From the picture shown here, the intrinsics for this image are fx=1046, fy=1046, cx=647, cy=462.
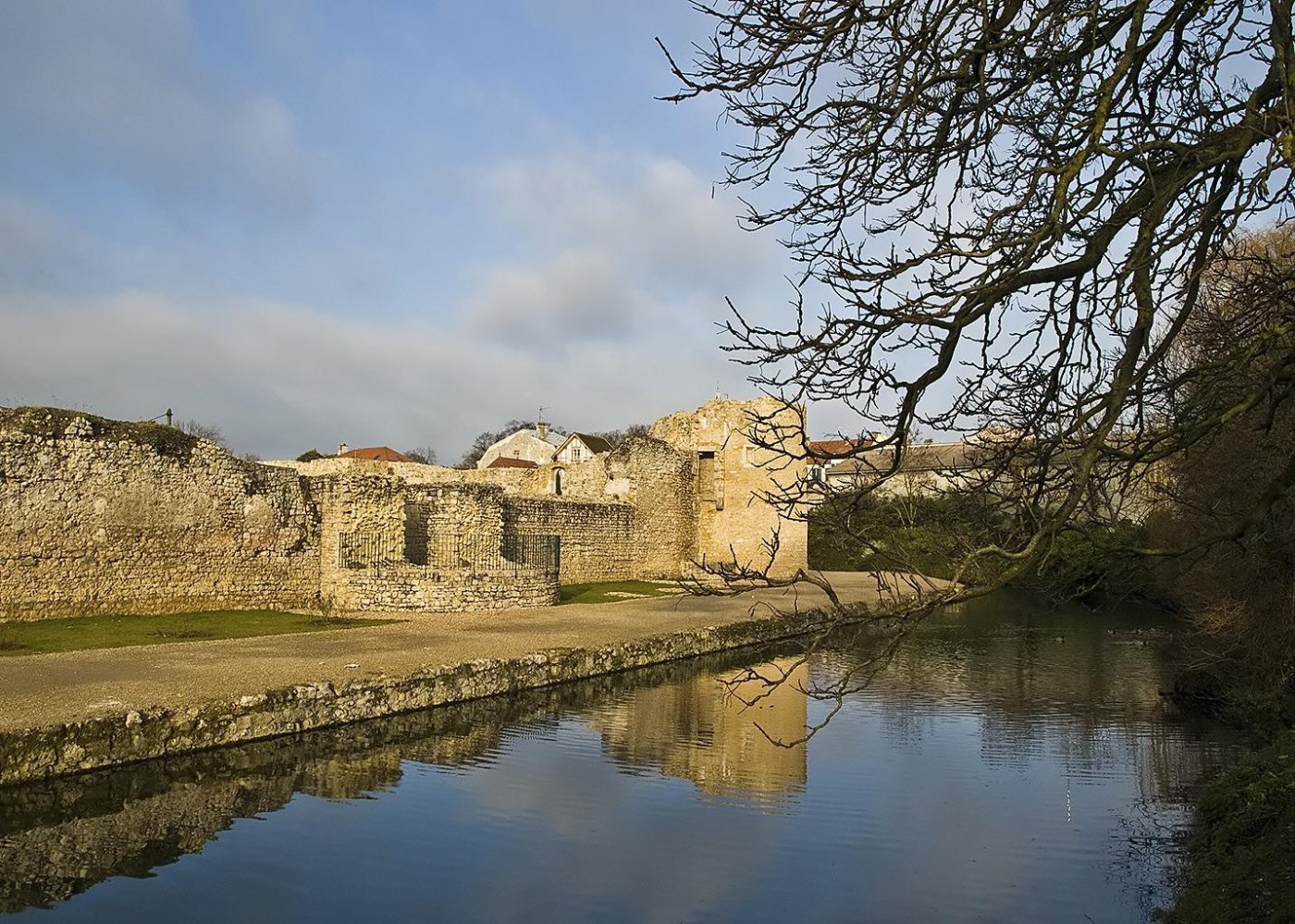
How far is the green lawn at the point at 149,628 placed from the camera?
12898 mm

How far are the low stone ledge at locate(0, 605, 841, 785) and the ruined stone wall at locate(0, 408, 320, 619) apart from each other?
23.4 feet

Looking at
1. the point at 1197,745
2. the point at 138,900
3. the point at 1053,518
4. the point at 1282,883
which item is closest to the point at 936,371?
the point at 1053,518

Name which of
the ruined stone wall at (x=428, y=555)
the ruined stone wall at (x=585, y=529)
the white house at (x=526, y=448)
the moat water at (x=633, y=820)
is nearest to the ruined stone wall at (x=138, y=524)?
the ruined stone wall at (x=428, y=555)

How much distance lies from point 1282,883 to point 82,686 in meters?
9.33

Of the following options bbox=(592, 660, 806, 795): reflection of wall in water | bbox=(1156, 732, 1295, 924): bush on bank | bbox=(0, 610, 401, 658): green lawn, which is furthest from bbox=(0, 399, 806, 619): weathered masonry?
bbox=(1156, 732, 1295, 924): bush on bank

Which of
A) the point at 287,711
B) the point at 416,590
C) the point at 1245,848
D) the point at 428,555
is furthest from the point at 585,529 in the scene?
the point at 1245,848

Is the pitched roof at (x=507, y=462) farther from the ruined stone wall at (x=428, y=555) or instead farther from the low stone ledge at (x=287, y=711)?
the low stone ledge at (x=287, y=711)

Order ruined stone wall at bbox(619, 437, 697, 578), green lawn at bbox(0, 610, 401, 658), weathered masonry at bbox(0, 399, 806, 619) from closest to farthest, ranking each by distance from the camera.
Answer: green lawn at bbox(0, 610, 401, 658)
weathered masonry at bbox(0, 399, 806, 619)
ruined stone wall at bbox(619, 437, 697, 578)

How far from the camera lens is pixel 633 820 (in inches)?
325

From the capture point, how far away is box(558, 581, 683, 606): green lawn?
2270 centimetres

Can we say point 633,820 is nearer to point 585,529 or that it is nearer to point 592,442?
point 585,529

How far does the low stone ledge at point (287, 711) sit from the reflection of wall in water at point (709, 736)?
1.14 meters

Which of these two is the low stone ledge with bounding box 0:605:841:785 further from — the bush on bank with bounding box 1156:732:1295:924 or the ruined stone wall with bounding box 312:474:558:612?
the ruined stone wall with bounding box 312:474:558:612

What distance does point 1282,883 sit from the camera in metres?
5.26
